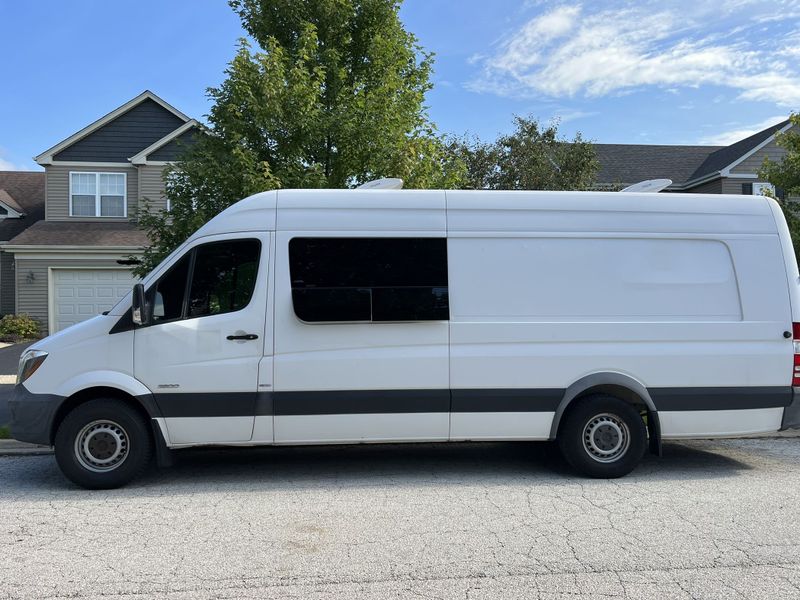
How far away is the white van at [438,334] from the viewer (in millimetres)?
5656

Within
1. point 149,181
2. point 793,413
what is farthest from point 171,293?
point 149,181

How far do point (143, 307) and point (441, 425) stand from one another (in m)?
2.80

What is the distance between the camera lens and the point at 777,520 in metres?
4.77

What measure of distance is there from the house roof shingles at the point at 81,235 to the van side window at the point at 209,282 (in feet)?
45.6

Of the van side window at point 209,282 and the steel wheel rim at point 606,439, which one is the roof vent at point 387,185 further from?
the steel wheel rim at point 606,439

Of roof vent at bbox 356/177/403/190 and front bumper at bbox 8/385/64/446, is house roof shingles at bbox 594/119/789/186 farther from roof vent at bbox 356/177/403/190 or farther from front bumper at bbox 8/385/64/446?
front bumper at bbox 8/385/64/446

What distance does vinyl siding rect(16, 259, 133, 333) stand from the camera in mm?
19016

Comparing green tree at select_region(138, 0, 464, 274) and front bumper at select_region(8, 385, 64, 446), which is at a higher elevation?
green tree at select_region(138, 0, 464, 274)

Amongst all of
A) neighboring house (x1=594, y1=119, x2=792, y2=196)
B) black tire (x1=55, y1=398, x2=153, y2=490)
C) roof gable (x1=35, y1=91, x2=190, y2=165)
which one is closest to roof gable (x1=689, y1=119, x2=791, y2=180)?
neighboring house (x1=594, y1=119, x2=792, y2=196)

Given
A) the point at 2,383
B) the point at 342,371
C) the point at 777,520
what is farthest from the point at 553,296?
the point at 2,383

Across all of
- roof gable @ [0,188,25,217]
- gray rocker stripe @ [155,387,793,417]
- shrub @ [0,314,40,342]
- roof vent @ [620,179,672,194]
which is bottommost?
gray rocker stripe @ [155,387,793,417]

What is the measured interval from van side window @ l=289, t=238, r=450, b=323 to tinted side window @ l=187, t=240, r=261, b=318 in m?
0.39

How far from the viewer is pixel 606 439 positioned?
19.5 ft

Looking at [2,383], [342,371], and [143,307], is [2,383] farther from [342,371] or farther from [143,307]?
[342,371]
